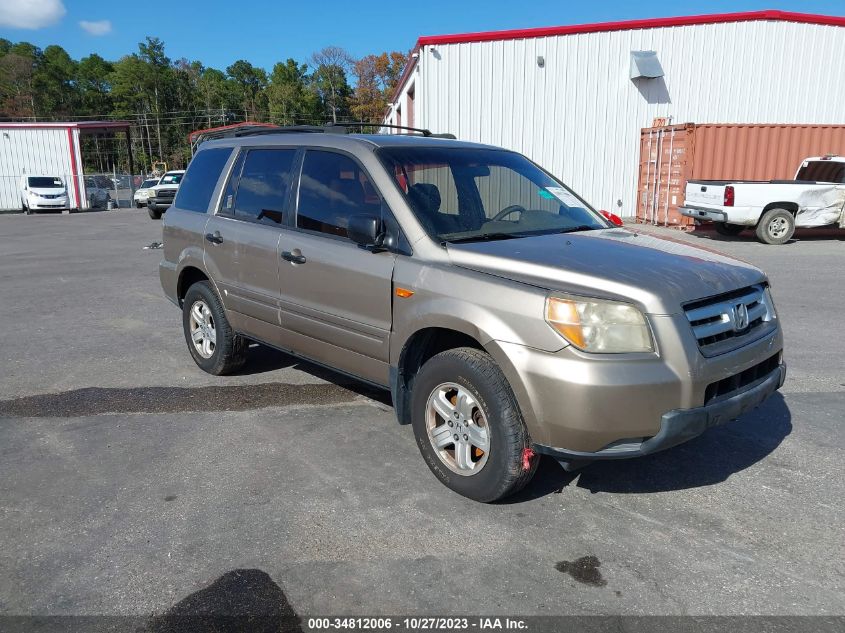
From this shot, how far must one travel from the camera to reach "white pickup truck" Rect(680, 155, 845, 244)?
14.4 metres

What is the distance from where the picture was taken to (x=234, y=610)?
264 centimetres

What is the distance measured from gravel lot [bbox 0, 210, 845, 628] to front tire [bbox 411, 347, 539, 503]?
0.17 meters

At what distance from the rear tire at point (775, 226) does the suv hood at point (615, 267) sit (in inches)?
482

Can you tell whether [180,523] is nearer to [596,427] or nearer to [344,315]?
[344,315]

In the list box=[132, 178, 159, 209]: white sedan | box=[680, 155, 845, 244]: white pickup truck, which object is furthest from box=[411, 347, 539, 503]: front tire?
box=[132, 178, 159, 209]: white sedan

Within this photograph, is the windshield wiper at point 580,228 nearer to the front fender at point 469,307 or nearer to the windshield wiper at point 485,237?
the windshield wiper at point 485,237

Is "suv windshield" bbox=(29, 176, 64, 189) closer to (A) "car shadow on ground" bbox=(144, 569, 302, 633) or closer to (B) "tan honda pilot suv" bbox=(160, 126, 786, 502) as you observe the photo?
(B) "tan honda pilot suv" bbox=(160, 126, 786, 502)

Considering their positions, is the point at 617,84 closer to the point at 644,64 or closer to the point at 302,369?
the point at 644,64

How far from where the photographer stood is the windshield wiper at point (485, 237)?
3.69 metres

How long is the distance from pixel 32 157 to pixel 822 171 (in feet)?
115

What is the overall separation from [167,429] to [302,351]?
104cm

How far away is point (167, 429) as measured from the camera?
14.8 ft

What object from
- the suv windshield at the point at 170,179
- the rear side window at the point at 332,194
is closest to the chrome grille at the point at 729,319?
the rear side window at the point at 332,194

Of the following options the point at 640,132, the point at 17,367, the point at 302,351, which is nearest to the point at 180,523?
the point at 302,351
